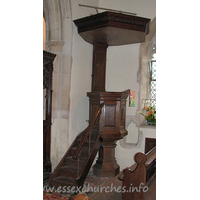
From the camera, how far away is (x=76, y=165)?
4176 mm

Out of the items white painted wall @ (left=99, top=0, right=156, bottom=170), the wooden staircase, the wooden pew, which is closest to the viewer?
the wooden pew

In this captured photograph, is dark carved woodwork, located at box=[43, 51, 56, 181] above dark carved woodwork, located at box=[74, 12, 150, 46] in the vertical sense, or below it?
below

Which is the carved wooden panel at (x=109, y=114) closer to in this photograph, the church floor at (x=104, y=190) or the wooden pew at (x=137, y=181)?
the church floor at (x=104, y=190)

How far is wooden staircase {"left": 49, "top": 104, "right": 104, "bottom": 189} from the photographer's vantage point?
3.84 metres

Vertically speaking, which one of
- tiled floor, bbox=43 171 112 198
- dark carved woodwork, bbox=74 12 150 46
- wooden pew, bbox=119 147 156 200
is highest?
dark carved woodwork, bbox=74 12 150 46

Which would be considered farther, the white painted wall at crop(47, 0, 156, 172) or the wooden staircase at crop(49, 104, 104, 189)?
the white painted wall at crop(47, 0, 156, 172)

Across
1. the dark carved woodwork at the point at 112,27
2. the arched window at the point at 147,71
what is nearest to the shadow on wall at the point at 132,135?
the arched window at the point at 147,71

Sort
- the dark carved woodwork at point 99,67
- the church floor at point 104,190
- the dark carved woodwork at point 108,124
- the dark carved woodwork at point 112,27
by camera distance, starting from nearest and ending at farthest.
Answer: the church floor at point 104,190, the dark carved woodwork at point 112,27, the dark carved woodwork at point 108,124, the dark carved woodwork at point 99,67

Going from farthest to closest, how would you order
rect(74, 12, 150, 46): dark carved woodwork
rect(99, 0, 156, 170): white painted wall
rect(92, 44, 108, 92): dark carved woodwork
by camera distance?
rect(99, 0, 156, 170): white painted wall → rect(92, 44, 108, 92): dark carved woodwork → rect(74, 12, 150, 46): dark carved woodwork

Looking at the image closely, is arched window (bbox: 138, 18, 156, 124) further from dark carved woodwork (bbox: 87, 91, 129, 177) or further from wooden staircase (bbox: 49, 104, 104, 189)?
wooden staircase (bbox: 49, 104, 104, 189)

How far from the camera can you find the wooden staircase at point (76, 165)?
3.84 m

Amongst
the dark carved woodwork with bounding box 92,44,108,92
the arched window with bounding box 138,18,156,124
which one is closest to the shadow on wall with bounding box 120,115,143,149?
the arched window with bounding box 138,18,156,124
